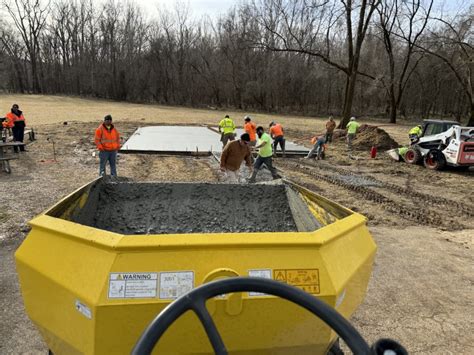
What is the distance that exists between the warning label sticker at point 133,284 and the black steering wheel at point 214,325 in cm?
56

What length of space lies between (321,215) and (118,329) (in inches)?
79.0

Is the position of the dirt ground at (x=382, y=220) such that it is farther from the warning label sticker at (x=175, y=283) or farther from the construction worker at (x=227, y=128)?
the warning label sticker at (x=175, y=283)

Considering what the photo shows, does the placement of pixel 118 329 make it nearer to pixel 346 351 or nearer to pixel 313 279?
pixel 313 279

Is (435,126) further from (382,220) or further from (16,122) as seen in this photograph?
(16,122)

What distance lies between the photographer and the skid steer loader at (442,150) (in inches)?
501

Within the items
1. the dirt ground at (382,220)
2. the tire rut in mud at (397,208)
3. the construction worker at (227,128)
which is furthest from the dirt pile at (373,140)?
the tire rut in mud at (397,208)

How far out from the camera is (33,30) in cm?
5756

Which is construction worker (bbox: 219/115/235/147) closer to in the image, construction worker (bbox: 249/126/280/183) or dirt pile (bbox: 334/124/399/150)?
construction worker (bbox: 249/126/280/183)

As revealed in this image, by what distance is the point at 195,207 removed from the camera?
169 inches

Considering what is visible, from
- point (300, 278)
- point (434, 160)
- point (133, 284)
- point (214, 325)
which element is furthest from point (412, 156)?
point (214, 325)

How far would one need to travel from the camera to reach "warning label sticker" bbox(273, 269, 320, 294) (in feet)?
6.57

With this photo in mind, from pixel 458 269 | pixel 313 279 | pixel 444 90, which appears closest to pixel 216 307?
pixel 313 279

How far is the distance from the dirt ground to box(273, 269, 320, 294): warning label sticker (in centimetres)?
211

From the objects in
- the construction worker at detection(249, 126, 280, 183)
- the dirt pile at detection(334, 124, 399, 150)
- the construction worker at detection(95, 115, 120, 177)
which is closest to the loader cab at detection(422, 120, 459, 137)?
the dirt pile at detection(334, 124, 399, 150)
